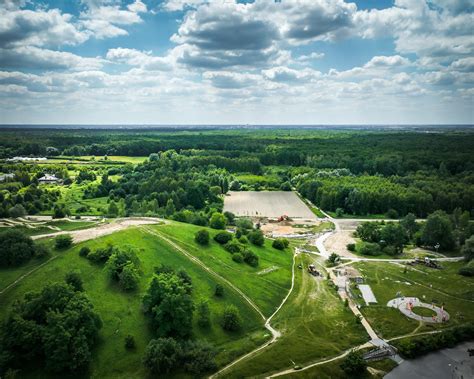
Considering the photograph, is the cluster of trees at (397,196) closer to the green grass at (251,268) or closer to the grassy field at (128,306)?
the green grass at (251,268)

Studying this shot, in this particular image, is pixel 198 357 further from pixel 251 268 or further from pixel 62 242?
pixel 62 242

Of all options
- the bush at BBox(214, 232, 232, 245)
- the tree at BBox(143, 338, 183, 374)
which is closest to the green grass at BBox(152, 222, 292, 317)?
the bush at BBox(214, 232, 232, 245)

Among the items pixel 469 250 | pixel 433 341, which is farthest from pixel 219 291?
pixel 469 250

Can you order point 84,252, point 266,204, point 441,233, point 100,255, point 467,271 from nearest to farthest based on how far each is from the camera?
point 100,255
point 84,252
point 467,271
point 441,233
point 266,204

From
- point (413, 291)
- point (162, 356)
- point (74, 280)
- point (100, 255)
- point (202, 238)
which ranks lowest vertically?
point (413, 291)

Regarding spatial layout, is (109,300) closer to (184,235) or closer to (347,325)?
(184,235)
